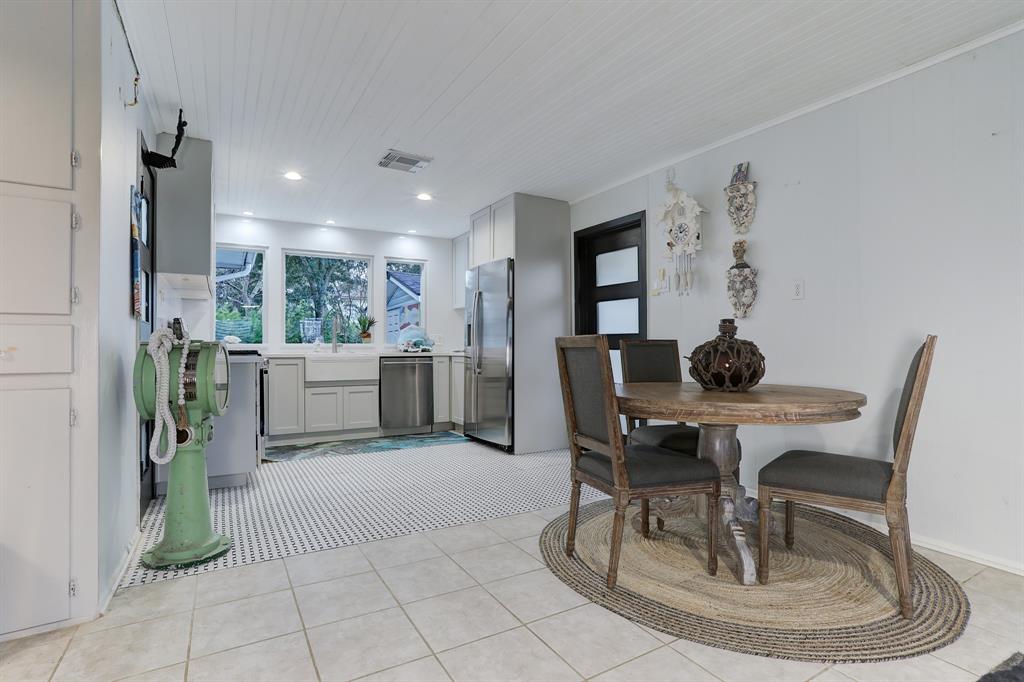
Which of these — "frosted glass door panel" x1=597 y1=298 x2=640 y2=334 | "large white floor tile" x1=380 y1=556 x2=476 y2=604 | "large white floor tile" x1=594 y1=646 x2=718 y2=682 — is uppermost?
"frosted glass door panel" x1=597 y1=298 x2=640 y2=334

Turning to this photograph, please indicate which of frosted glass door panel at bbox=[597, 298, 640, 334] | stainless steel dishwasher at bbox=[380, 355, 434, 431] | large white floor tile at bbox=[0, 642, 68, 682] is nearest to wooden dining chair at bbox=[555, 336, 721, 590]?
large white floor tile at bbox=[0, 642, 68, 682]

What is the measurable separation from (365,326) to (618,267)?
123 inches

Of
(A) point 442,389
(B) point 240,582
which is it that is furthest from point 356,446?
(B) point 240,582

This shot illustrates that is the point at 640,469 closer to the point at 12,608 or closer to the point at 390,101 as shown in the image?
the point at 12,608

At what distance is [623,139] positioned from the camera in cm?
348

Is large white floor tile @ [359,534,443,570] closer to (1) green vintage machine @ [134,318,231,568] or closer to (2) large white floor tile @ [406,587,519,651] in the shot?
(2) large white floor tile @ [406,587,519,651]

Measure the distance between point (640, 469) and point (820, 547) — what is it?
1.15 m

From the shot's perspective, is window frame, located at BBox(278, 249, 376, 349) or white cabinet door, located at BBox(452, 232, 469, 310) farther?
white cabinet door, located at BBox(452, 232, 469, 310)

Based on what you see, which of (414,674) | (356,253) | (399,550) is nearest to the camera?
(414,674)

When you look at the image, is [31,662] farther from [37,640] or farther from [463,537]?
[463,537]

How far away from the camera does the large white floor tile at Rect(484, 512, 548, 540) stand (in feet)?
8.64

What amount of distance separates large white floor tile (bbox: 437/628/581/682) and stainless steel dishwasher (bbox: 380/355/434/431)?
4.17m

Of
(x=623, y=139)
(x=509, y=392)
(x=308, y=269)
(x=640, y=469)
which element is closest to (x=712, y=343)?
(x=640, y=469)

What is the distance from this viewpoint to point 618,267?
4.54m
